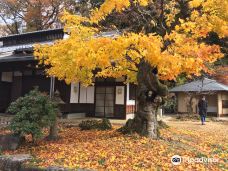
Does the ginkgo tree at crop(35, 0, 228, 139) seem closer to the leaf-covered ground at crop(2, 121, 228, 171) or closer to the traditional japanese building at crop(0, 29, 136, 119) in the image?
the leaf-covered ground at crop(2, 121, 228, 171)

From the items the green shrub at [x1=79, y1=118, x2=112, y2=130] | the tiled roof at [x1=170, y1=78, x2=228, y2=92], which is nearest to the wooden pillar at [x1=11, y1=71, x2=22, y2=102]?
the green shrub at [x1=79, y1=118, x2=112, y2=130]

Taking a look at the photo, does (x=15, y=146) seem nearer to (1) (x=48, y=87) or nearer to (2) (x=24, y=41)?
(1) (x=48, y=87)

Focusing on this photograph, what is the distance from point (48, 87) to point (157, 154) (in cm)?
1134

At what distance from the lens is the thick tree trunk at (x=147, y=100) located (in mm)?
10242

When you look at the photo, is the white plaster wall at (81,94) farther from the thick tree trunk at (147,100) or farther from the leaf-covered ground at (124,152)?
the thick tree trunk at (147,100)

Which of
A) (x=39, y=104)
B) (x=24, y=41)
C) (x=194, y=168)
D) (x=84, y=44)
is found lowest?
(x=194, y=168)

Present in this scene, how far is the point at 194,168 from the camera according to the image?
7.59 m

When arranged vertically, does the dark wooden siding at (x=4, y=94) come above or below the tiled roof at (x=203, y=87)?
below

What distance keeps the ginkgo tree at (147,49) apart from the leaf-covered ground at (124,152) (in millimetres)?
1050

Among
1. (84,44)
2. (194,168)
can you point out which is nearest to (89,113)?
(84,44)

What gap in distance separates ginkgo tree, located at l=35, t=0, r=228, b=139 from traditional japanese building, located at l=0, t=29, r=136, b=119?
6.89 m

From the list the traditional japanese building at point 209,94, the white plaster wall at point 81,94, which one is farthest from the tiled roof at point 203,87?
the white plaster wall at point 81,94

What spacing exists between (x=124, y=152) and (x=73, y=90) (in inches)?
425

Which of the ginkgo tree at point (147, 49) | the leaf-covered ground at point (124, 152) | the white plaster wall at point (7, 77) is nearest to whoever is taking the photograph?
the leaf-covered ground at point (124, 152)
